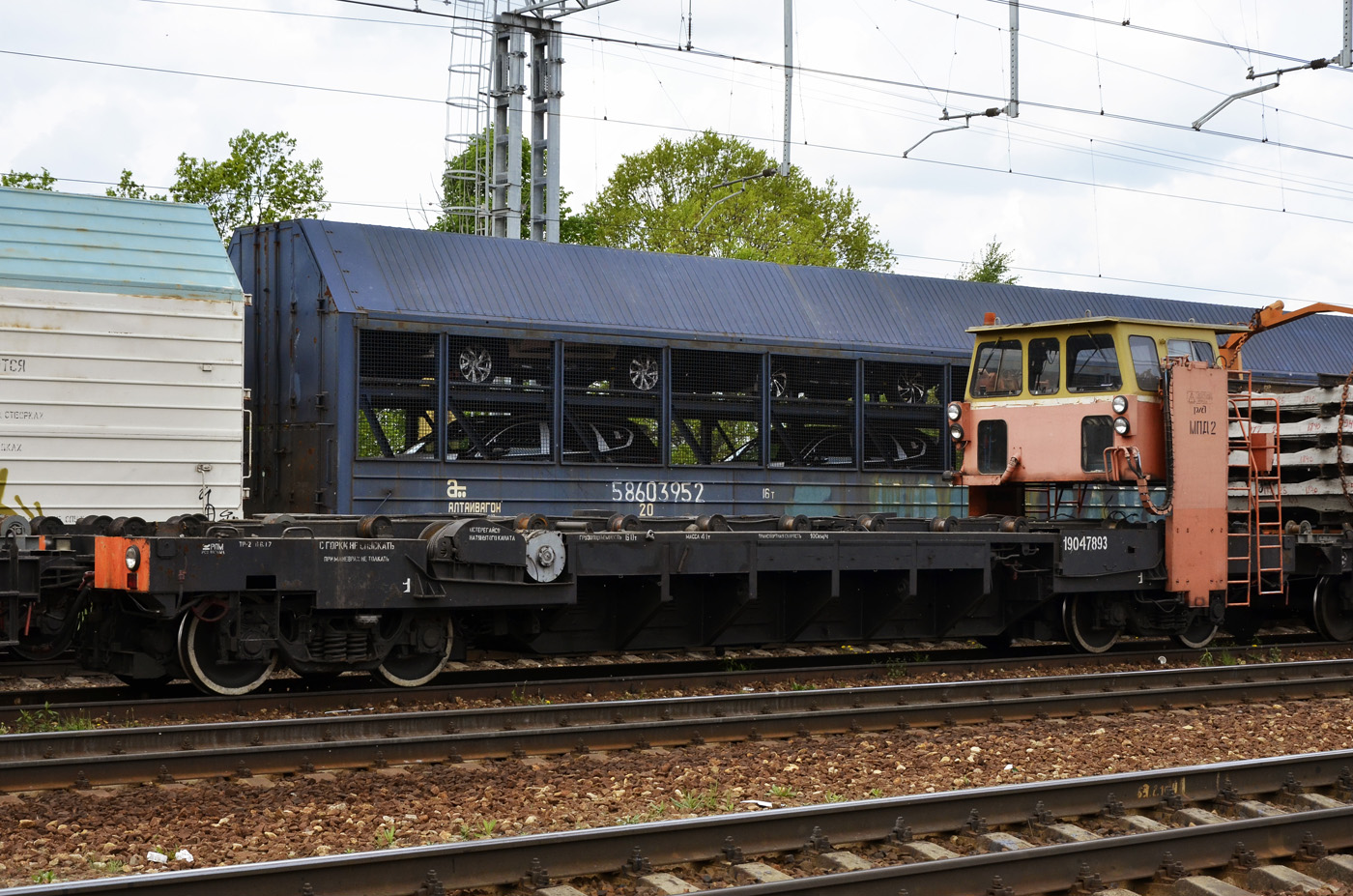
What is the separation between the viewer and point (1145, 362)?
12.4 metres

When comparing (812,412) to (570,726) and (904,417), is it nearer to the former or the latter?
(904,417)

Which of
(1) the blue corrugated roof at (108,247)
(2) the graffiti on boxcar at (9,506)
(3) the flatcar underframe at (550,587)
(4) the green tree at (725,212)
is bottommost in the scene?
(3) the flatcar underframe at (550,587)

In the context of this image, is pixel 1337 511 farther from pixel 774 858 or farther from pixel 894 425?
pixel 774 858

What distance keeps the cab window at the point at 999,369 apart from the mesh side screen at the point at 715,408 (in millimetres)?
2571

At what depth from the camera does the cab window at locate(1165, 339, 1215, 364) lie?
12.6 metres

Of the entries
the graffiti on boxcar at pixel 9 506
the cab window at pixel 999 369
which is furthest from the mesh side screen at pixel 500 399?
the cab window at pixel 999 369

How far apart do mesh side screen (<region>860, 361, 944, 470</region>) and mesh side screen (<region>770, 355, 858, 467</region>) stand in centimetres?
26

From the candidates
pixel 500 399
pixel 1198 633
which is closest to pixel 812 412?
pixel 500 399

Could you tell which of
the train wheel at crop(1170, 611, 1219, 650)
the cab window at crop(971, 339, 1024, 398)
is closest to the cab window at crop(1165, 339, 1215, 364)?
the cab window at crop(971, 339, 1024, 398)

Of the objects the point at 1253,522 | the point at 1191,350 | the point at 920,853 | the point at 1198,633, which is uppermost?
the point at 1191,350

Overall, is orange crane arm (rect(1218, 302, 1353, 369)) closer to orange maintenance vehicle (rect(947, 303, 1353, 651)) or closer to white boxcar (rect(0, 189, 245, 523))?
orange maintenance vehicle (rect(947, 303, 1353, 651))

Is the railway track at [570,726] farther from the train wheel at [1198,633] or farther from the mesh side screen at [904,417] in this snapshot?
the mesh side screen at [904,417]

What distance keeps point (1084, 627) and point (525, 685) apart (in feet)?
18.8

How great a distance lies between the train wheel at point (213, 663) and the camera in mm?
9211
